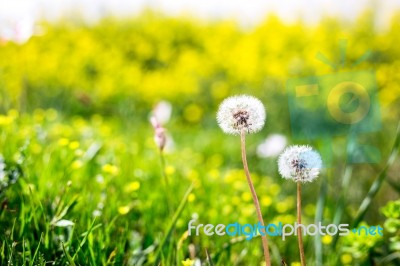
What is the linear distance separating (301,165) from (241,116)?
122 mm

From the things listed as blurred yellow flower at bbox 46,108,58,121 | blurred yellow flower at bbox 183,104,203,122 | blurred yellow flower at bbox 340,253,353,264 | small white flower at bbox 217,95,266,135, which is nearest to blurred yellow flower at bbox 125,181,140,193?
blurred yellow flower at bbox 340,253,353,264

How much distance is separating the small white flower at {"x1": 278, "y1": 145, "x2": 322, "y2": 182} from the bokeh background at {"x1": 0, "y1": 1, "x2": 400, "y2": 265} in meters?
0.15

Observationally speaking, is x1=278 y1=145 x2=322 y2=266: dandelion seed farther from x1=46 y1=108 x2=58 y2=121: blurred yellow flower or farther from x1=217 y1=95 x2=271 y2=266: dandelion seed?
x1=46 y1=108 x2=58 y2=121: blurred yellow flower

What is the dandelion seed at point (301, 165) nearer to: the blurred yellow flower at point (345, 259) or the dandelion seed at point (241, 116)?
the dandelion seed at point (241, 116)

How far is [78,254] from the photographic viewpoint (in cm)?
112

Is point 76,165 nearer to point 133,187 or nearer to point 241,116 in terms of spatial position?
point 133,187

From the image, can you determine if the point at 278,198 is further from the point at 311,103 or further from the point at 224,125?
the point at 311,103

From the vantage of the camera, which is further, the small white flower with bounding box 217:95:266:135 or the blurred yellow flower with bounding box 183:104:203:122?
the blurred yellow flower with bounding box 183:104:203:122

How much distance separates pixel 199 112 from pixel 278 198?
3.61 m

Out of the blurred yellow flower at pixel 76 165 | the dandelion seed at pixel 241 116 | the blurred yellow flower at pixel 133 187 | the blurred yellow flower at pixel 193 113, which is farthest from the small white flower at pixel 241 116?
the blurred yellow flower at pixel 193 113

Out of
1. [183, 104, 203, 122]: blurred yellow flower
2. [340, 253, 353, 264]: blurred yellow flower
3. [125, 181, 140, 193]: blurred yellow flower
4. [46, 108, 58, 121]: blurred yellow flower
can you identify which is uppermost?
[183, 104, 203, 122]: blurred yellow flower

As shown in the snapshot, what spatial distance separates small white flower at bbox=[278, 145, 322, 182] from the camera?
2.71ft

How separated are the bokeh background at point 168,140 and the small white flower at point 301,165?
150 mm

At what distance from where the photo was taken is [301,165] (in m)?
0.83
